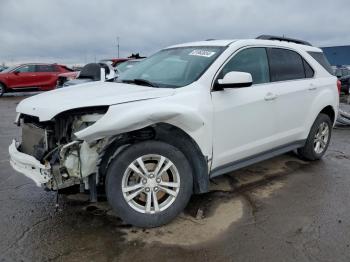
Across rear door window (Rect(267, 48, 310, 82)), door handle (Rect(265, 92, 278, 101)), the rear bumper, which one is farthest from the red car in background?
door handle (Rect(265, 92, 278, 101))

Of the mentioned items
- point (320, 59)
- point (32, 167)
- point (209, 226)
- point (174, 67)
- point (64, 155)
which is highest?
point (320, 59)

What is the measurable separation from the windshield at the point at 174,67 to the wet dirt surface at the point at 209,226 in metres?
1.35

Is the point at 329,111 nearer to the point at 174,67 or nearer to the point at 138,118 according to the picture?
the point at 174,67

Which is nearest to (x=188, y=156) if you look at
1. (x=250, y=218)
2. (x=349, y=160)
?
(x=250, y=218)

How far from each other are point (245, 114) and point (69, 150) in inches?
74.6

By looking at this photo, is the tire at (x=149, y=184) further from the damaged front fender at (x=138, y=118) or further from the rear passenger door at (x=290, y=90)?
the rear passenger door at (x=290, y=90)

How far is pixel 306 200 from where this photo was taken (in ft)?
14.0

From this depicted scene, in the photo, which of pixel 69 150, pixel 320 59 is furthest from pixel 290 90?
pixel 69 150

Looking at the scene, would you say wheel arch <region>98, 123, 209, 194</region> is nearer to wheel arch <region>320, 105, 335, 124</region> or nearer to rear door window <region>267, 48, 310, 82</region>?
rear door window <region>267, 48, 310, 82</region>

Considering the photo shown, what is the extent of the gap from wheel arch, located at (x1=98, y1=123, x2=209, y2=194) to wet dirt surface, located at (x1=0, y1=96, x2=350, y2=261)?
1.41 ft

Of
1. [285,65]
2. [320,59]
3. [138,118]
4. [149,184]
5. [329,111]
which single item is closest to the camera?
[138,118]

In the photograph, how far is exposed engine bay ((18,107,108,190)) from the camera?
3211 millimetres

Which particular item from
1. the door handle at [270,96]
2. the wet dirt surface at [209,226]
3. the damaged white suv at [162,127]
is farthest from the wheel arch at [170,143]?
the door handle at [270,96]

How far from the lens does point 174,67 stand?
4234mm
